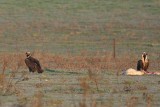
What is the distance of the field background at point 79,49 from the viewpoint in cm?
1762

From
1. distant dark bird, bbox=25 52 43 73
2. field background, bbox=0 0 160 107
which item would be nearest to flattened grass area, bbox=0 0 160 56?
field background, bbox=0 0 160 107

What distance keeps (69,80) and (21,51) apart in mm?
16460

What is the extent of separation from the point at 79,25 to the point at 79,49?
8.47 m

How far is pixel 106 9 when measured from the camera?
175 feet

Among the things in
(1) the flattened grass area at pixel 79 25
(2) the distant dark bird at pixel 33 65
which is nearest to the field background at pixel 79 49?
(1) the flattened grass area at pixel 79 25

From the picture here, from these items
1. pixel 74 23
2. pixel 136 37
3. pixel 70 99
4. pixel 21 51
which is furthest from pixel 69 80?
pixel 74 23

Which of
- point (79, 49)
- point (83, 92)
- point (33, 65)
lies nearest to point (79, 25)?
point (79, 49)

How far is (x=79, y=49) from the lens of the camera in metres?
40.2

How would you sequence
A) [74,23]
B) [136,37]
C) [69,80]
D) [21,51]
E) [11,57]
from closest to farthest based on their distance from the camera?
[69,80] → [11,57] → [21,51] → [136,37] → [74,23]

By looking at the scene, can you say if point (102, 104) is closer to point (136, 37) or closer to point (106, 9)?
point (136, 37)

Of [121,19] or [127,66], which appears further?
[121,19]

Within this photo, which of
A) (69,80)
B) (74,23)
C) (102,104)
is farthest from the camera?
(74,23)

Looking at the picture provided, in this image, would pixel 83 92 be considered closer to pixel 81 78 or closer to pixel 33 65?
pixel 81 78

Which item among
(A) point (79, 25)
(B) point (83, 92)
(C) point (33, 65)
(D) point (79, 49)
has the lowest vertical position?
(D) point (79, 49)
